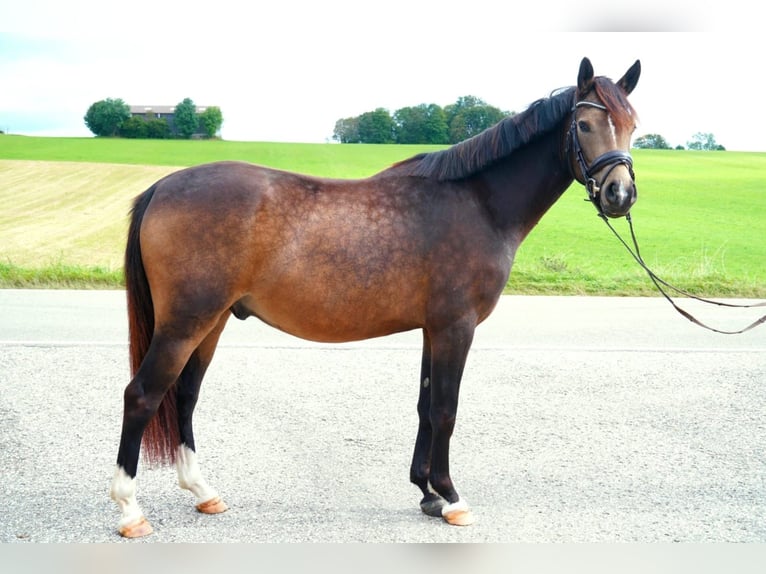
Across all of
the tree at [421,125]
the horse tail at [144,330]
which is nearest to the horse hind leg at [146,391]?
the horse tail at [144,330]

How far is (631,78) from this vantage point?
3.86 m

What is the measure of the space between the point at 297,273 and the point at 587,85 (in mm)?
1745

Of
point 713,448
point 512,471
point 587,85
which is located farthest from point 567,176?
point 713,448

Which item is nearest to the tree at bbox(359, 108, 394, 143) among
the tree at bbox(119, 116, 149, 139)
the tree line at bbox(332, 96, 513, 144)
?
the tree line at bbox(332, 96, 513, 144)

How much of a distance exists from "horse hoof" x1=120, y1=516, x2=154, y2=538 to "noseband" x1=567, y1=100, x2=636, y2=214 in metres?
2.78

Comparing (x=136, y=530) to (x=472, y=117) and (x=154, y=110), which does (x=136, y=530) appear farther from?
(x=154, y=110)

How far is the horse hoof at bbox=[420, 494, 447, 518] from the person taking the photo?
403cm

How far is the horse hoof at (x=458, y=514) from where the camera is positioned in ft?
12.8

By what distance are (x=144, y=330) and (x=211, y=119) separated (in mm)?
19656

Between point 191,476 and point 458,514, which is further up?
point 191,476

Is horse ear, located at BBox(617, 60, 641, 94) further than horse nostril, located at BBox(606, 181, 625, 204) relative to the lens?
Yes

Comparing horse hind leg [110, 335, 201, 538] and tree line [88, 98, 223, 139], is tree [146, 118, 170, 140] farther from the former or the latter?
horse hind leg [110, 335, 201, 538]

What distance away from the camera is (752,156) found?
42.4m

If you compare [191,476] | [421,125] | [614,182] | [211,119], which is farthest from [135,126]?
[614,182]
